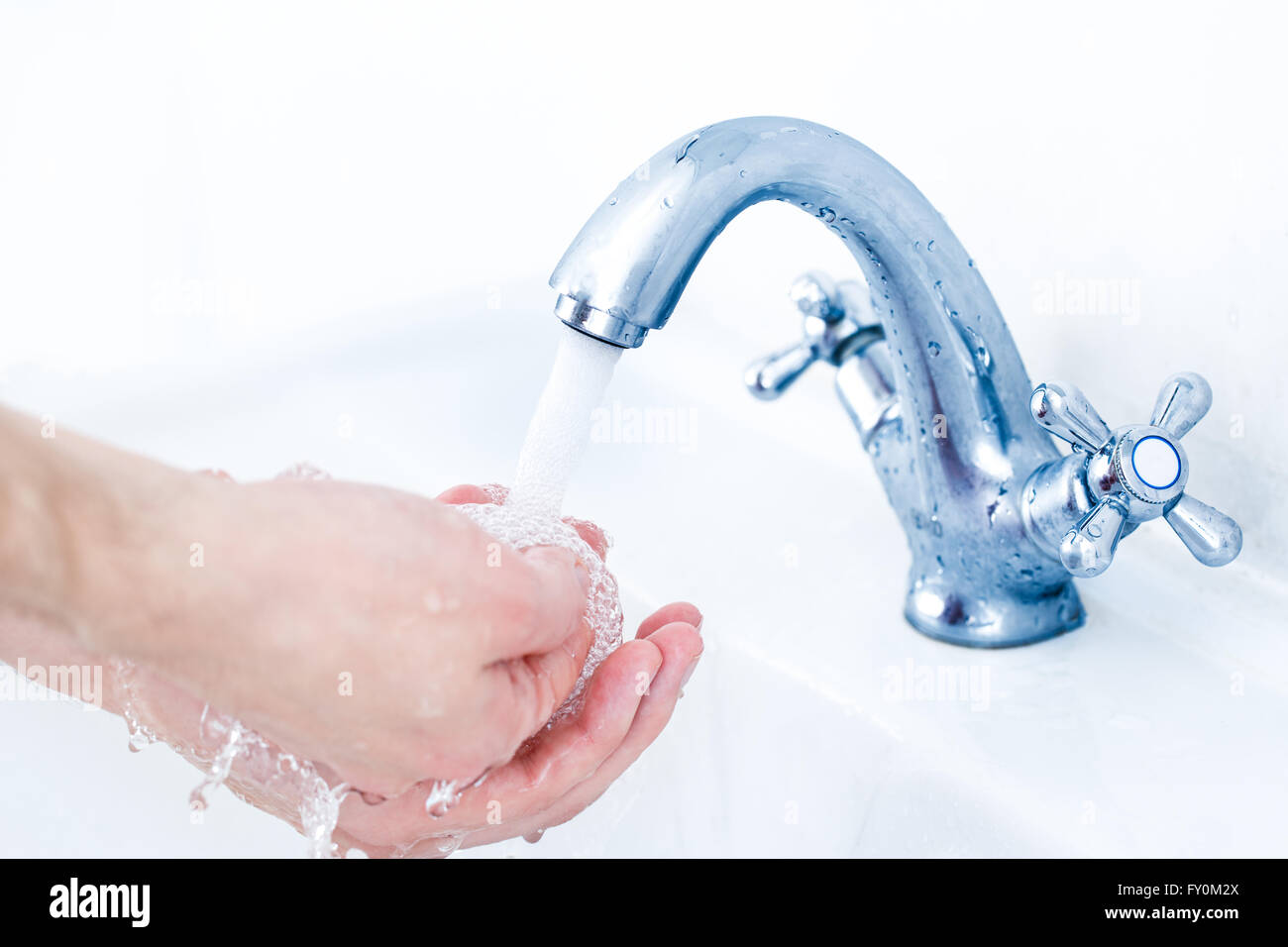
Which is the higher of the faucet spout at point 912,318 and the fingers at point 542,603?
the faucet spout at point 912,318

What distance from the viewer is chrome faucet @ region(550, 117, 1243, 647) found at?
0.41 metres

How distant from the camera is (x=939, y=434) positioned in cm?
51

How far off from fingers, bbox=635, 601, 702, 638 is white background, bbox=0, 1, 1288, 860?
0.70 ft

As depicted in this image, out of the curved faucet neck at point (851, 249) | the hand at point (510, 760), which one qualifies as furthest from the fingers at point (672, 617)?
the curved faucet neck at point (851, 249)

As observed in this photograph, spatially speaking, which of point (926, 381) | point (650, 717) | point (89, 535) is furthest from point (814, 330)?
point (89, 535)

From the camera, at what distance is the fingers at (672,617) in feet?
1.66

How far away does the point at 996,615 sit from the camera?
54 cm

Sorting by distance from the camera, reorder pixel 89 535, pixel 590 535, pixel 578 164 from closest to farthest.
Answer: pixel 89 535 → pixel 590 535 → pixel 578 164

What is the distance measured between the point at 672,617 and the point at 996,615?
0.15 metres

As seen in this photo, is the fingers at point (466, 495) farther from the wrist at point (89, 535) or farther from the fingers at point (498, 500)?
the wrist at point (89, 535)

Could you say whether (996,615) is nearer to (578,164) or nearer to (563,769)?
(563,769)

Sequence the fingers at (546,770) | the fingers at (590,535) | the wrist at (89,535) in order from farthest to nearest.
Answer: the fingers at (590,535) < the fingers at (546,770) < the wrist at (89,535)
